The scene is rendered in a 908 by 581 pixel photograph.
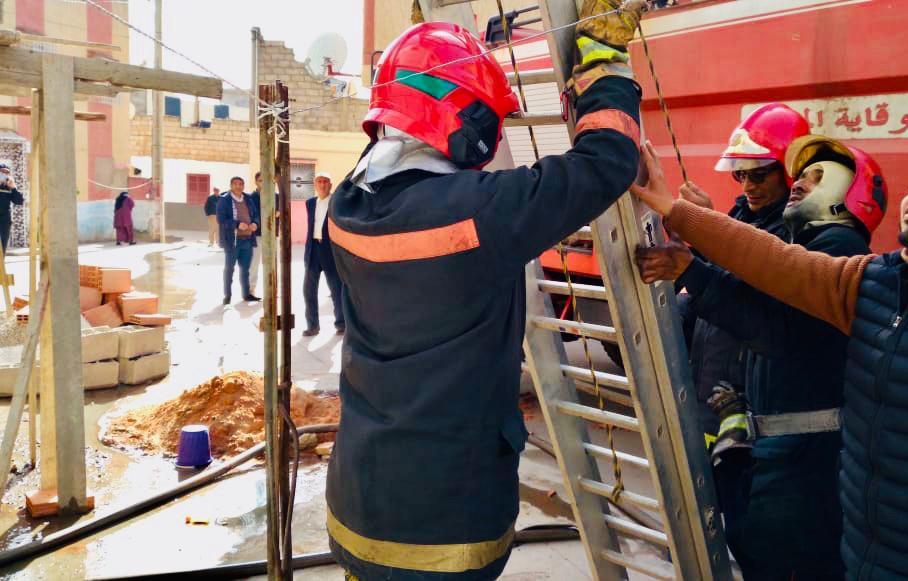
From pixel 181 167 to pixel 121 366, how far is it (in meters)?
24.7

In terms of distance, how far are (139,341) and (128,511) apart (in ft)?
9.66

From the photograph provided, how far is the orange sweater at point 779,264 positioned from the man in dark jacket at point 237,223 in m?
9.03

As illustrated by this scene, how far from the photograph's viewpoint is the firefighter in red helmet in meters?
1.67

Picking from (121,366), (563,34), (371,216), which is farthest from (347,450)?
(121,366)

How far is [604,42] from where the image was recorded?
5.88ft

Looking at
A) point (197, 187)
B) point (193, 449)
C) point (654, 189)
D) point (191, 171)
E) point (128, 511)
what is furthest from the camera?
point (197, 187)

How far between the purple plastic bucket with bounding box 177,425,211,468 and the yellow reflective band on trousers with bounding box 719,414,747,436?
3438 mm

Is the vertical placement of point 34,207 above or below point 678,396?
above

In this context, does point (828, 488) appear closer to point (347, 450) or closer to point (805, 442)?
point (805, 442)

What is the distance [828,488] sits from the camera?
224 centimetres

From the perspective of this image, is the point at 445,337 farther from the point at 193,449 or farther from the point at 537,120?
the point at 193,449

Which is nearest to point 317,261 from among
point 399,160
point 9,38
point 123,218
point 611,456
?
point 9,38

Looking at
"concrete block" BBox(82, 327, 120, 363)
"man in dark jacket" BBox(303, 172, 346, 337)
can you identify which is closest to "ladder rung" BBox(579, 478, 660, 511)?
"concrete block" BBox(82, 327, 120, 363)

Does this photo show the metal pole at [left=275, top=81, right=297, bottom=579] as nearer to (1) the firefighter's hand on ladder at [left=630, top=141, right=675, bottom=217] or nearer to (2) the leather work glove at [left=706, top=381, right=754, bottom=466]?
(1) the firefighter's hand on ladder at [left=630, top=141, right=675, bottom=217]
